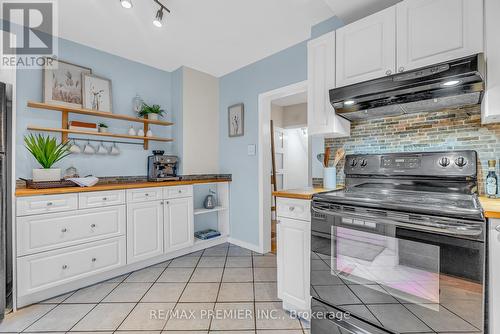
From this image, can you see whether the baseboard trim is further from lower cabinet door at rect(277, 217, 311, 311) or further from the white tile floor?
lower cabinet door at rect(277, 217, 311, 311)

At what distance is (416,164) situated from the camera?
1.67 metres

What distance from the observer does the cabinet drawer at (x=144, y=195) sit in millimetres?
2457

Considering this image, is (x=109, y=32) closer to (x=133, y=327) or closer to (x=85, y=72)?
(x=85, y=72)

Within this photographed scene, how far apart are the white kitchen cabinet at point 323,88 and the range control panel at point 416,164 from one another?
30 cm

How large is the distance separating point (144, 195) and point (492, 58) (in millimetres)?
2945

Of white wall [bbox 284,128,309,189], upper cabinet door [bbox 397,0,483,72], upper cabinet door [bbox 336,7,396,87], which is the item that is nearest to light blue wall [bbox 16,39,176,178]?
upper cabinet door [bbox 336,7,396,87]

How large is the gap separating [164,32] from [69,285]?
2.61m

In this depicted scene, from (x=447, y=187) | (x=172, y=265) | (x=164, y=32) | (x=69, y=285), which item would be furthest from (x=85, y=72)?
(x=447, y=187)

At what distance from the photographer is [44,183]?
6.78ft

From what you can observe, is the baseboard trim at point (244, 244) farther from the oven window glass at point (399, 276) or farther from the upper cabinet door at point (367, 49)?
the upper cabinet door at point (367, 49)

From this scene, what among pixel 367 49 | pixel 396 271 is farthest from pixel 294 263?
pixel 367 49

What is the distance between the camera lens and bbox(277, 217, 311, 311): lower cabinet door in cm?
165

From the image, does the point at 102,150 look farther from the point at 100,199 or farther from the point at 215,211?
the point at 215,211

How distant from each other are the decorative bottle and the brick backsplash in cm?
5
